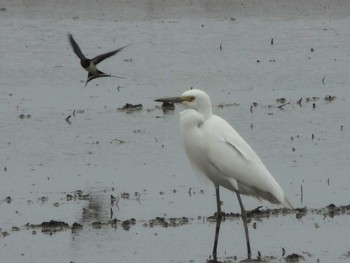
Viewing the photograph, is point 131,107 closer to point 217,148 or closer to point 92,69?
point 92,69

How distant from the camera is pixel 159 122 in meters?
13.8

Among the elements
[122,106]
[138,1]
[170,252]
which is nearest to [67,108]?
[122,106]

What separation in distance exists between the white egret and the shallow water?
0.51 meters

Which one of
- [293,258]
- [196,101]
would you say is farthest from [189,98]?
[293,258]

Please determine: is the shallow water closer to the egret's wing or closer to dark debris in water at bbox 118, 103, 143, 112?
dark debris in water at bbox 118, 103, 143, 112

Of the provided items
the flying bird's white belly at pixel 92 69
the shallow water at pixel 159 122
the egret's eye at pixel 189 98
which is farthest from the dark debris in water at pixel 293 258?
the flying bird's white belly at pixel 92 69

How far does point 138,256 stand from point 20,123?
573 centimetres

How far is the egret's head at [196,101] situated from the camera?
869cm

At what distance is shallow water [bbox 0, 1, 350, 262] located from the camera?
912 centimetres

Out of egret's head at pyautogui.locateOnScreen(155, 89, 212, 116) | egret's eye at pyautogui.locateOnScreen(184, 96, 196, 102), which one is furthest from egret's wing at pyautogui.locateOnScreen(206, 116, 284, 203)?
egret's eye at pyautogui.locateOnScreen(184, 96, 196, 102)

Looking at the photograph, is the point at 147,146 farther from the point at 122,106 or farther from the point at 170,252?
the point at 170,252

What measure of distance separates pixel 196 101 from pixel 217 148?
39 cm

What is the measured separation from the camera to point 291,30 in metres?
21.0

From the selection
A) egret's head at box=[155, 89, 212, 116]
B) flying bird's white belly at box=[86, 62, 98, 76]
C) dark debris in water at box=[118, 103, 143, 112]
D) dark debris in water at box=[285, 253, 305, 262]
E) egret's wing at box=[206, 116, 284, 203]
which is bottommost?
dark debris in water at box=[285, 253, 305, 262]
